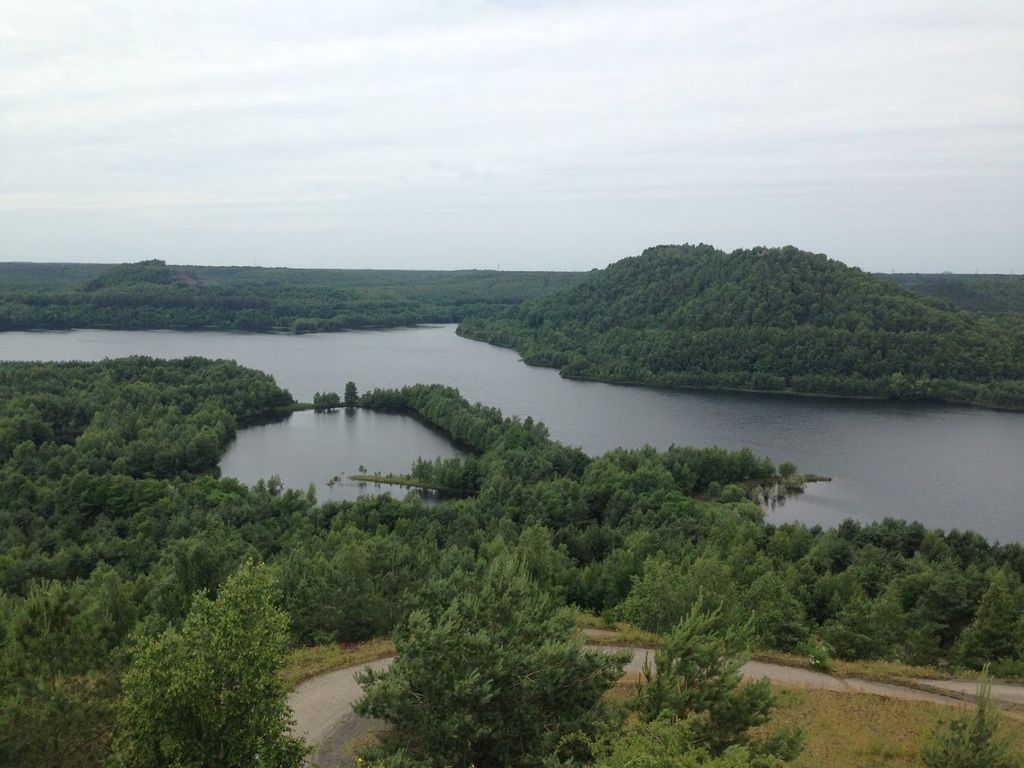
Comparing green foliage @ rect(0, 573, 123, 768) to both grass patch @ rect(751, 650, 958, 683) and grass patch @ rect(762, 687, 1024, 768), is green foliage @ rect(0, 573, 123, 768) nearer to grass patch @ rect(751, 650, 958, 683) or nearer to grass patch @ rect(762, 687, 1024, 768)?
grass patch @ rect(762, 687, 1024, 768)

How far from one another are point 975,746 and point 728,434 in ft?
144

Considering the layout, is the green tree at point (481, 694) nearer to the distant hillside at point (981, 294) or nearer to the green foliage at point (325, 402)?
the green foliage at point (325, 402)

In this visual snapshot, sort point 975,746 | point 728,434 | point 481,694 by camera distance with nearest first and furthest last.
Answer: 1. point 975,746
2. point 481,694
3. point 728,434

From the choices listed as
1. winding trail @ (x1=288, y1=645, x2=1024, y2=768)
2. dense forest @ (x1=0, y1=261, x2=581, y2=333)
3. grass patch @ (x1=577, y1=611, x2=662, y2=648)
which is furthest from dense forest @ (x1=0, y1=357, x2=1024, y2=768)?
dense forest @ (x1=0, y1=261, x2=581, y2=333)

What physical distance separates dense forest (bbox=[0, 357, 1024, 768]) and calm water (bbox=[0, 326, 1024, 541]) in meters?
3.66

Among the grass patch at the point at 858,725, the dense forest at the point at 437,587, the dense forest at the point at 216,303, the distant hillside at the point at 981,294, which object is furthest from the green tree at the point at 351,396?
the distant hillside at the point at 981,294

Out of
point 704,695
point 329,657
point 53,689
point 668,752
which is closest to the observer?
point 668,752

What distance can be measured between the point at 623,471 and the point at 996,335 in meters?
54.7

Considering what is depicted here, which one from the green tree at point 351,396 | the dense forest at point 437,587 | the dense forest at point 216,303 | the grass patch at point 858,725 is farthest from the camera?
the dense forest at point 216,303

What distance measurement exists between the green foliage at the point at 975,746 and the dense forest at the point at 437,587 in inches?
49.9

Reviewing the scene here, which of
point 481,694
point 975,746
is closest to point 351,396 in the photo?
point 481,694

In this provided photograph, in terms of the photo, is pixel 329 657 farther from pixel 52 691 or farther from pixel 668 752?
pixel 668 752

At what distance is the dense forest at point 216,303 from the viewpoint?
112750 millimetres

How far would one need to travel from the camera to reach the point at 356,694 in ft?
37.4
